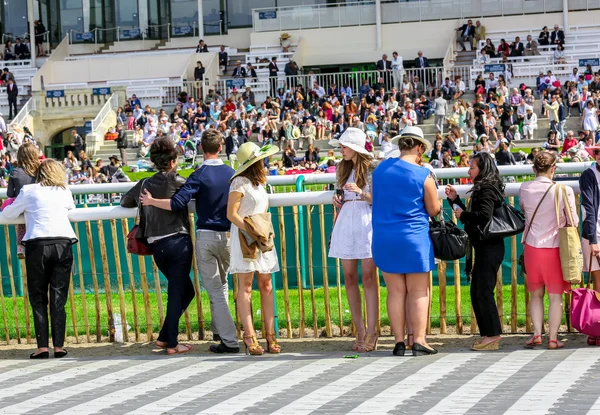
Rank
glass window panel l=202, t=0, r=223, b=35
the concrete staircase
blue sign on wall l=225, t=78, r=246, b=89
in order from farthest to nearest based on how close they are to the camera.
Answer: glass window panel l=202, t=0, r=223, b=35 → the concrete staircase → blue sign on wall l=225, t=78, r=246, b=89

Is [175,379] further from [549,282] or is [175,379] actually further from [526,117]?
[526,117]

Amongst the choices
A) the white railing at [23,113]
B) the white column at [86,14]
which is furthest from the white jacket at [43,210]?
the white column at [86,14]

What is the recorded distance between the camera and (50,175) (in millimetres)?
8812

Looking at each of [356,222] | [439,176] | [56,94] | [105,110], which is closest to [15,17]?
[56,94]

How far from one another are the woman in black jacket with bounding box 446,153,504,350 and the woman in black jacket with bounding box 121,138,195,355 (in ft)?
6.58

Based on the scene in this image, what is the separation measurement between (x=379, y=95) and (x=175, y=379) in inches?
1182

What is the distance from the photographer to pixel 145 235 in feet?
28.1

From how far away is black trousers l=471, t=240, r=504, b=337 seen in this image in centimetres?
823

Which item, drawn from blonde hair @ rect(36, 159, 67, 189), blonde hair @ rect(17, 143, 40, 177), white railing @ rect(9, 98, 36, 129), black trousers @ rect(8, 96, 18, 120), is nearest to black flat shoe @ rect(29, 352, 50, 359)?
blonde hair @ rect(36, 159, 67, 189)

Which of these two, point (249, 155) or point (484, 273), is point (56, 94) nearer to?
point (249, 155)

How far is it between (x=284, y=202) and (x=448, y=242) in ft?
4.61

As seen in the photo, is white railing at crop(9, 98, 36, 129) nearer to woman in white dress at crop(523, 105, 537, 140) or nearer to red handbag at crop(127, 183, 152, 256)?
woman in white dress at crop(523, 105, 537, 140)

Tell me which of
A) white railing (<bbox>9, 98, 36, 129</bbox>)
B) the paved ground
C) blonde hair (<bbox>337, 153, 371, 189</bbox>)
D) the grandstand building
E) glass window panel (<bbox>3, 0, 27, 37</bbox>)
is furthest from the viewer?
glass window panel (<bbox>3, 0, 27, 37</bbox>)

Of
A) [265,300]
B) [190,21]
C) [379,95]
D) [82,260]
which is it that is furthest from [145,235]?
[190,21]
